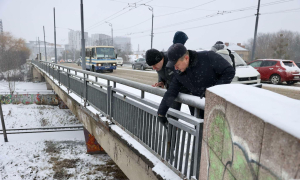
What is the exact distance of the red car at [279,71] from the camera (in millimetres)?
11734

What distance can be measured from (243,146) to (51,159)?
15675 mm

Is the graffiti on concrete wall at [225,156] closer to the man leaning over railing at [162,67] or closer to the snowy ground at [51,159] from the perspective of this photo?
the man leaning over railing at [162,67]

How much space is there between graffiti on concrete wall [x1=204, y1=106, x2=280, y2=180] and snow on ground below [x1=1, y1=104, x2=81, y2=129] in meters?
25.4

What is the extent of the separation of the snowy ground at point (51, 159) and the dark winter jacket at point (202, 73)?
36.4 ft

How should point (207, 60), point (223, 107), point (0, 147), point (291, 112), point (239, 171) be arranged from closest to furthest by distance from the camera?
1. point (291, 112)
2. point (239, 171)
3. point (223, 107)
4. point (207, 60)
5. point (0, 147)

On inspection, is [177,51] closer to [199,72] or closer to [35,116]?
[199,72]

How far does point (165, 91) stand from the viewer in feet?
8.59

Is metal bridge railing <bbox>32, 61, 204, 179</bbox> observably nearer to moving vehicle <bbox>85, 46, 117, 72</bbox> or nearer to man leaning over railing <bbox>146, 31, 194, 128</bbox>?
man leaning over railing <bbox>146, 31, 194, 128</bbox>

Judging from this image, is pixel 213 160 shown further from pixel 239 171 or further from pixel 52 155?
pixel 52 155

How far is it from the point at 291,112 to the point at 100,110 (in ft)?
15.7

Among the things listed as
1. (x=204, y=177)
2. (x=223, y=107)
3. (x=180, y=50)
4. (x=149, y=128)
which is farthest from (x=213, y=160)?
(x=149, y=128)

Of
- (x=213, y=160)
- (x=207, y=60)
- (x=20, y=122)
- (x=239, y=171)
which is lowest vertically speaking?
(x=20, y=122)

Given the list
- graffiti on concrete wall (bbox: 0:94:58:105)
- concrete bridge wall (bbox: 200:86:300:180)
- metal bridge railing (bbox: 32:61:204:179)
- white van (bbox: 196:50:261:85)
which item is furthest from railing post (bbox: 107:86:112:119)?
graffiti on concrete wall (bbox: 0:94:58:105)

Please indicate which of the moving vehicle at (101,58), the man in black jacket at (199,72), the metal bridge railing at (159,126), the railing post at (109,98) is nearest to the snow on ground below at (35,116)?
the moving vehicle at (101,58)
